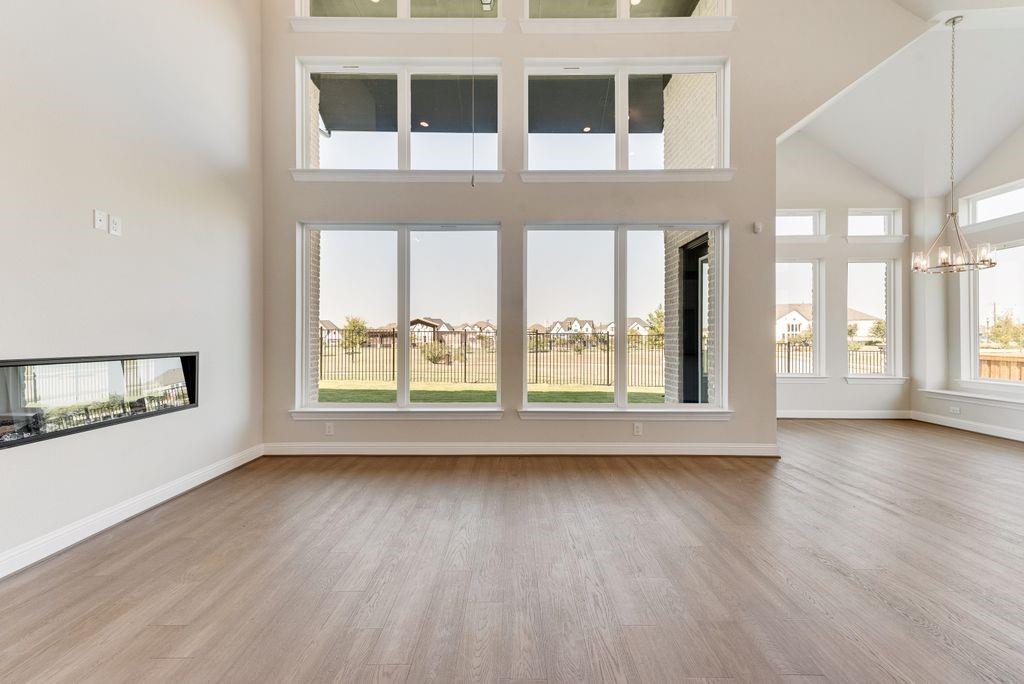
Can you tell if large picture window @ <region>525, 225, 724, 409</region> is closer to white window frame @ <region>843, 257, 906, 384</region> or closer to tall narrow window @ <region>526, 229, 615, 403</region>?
tall narrow window @ <region>526, 229, 615, 403</region>

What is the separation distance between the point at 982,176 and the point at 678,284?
507 cm

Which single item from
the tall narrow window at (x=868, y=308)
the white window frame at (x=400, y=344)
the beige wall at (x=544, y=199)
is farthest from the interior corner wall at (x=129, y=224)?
the tall narrow window at (x=868, y=308)

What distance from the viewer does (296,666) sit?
1585 millimetres

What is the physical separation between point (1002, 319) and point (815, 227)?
101 inches

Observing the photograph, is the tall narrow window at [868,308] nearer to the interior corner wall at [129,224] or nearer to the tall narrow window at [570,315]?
the tall narrow window at [570,315]

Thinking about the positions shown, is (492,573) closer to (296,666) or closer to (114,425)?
(296,666)

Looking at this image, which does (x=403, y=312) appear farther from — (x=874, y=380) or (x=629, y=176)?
(x=874, y=380)

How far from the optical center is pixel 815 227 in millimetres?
6824

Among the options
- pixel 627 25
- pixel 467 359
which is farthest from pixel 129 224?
pixel 627 25

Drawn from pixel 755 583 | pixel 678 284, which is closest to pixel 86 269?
pixel 755 583

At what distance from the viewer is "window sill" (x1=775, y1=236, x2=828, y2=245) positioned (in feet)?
22.0

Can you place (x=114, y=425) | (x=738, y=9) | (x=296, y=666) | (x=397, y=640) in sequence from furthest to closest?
(x=738, y=9)
(x=114, y=425)
(x=397, y=640)
(x=296, y=666)

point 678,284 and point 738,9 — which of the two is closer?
point 738,9

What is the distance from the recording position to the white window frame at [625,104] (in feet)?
14.6
